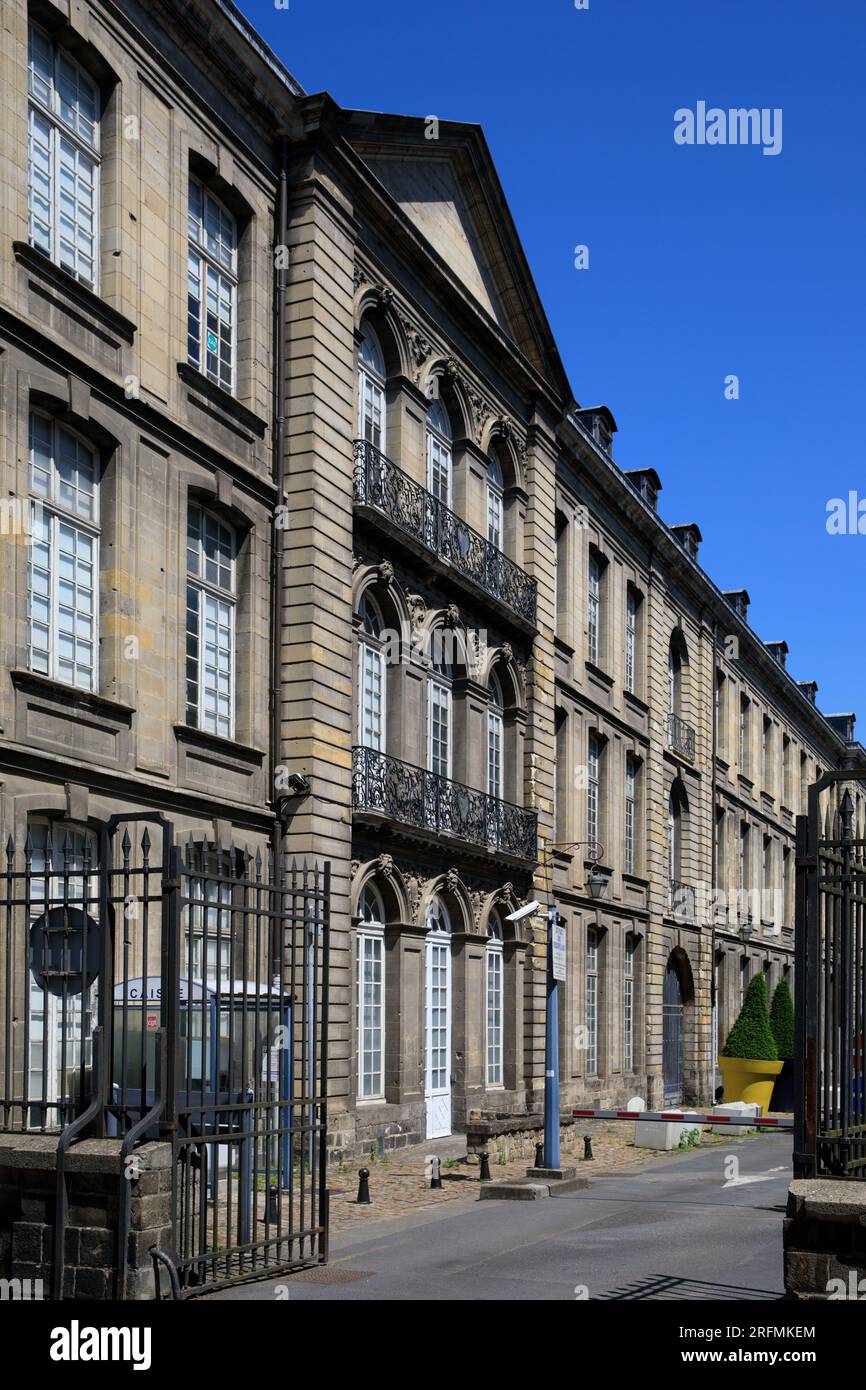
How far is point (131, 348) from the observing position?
56.4 ft

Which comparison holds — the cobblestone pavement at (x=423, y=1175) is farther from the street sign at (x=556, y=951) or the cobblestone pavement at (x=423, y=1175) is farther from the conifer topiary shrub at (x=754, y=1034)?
the conifer topiary shrub at (x=754, y=1034)

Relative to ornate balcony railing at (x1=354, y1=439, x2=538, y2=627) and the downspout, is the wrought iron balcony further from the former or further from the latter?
the downspout

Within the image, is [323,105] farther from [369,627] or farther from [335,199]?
[369,627]

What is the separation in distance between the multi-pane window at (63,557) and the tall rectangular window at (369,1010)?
23.1 feet

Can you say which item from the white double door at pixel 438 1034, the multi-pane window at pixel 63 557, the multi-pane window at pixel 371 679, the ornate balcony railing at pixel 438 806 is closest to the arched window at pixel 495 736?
the ornate balcony railing at pixel 438 806

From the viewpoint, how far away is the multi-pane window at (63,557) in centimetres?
1572

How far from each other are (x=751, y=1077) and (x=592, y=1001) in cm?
380

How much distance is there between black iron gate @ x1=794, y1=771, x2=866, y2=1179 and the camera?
859 cm

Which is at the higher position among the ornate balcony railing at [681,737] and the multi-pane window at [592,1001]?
the ornate balcony railing at [681,737]

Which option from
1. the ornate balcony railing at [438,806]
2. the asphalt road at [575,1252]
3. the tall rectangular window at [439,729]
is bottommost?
the asphalt road at [575,1252]

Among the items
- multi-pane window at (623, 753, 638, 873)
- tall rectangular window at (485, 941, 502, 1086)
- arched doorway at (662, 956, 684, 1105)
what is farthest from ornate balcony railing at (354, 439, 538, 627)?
arched doorway at (662, 956, 684, 1105)

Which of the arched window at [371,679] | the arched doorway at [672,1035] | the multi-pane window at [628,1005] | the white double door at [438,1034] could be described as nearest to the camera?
the arched window at [371,679]
